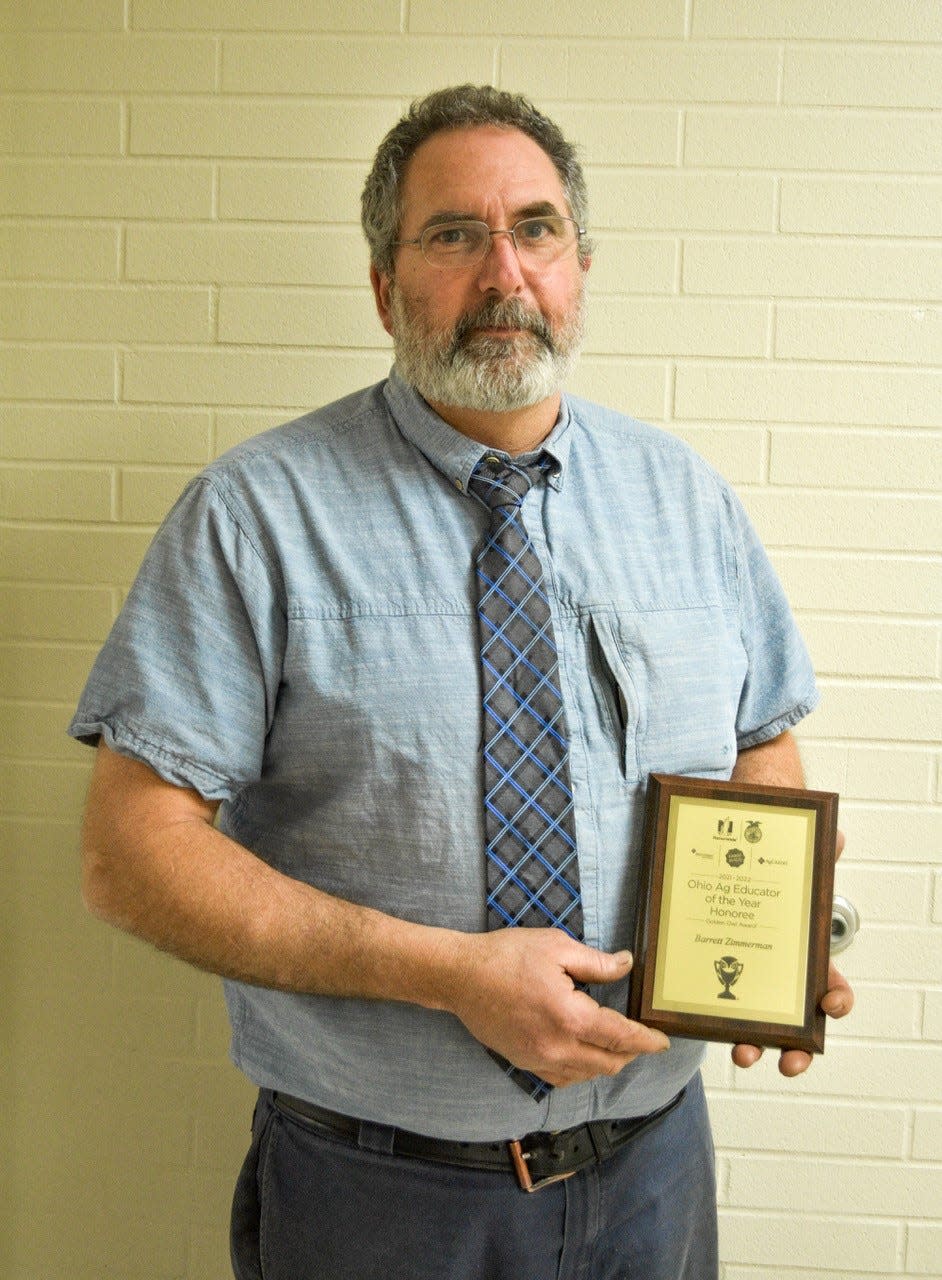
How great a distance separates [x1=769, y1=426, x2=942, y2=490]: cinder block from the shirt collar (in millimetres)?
549

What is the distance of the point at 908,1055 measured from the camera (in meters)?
1.96

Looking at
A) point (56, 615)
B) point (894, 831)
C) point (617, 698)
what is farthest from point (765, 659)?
point (56, 615)

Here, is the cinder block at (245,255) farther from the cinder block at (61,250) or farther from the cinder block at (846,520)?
the cinder block at (846,520)

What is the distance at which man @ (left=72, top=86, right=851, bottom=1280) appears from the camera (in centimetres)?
130

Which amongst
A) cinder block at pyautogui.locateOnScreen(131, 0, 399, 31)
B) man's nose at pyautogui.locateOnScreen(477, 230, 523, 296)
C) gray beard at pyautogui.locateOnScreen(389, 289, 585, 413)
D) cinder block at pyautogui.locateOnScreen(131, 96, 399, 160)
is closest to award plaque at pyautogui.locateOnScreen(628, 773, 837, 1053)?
gray beard at pyautogui.locateOnScreen(389, 289, 585, 413)

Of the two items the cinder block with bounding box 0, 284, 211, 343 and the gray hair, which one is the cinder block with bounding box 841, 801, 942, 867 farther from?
the cinder block with bounding box 0, 284, 211, 343

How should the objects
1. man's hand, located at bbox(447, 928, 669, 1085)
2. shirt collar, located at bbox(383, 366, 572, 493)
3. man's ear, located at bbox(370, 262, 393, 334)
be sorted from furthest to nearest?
man's ear, located at bbox(370, 262, 393, 334) → shirt collar, located at bbox(383, 366, 572, 493) → man's hand, located at bbox(447, 928, 669, 1085)

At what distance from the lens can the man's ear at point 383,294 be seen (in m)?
Result: 1.55

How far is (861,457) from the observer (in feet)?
6.27

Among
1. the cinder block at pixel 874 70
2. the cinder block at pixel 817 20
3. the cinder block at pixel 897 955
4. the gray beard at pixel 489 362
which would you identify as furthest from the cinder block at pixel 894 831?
the cinder block at pixel 817 20

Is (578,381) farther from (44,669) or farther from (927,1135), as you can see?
(927,1135)

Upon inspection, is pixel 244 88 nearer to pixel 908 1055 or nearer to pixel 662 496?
pixel 662 496

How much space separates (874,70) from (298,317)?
3.34ft

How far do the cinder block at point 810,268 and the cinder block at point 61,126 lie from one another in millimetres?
969
